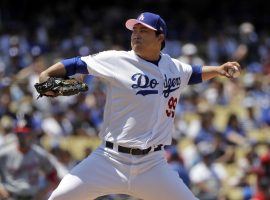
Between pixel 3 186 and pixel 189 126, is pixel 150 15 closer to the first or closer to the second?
pixel 3 186

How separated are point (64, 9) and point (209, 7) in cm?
424

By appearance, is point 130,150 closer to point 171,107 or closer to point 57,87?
point 171,107

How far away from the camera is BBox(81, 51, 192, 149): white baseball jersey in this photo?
603 cm

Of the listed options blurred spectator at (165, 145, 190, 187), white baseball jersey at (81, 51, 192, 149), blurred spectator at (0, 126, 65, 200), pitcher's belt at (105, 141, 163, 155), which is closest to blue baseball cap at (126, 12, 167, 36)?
white baseball jersey at (81, 51, 192, 149)

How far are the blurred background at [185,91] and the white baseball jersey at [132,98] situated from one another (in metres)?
2.10

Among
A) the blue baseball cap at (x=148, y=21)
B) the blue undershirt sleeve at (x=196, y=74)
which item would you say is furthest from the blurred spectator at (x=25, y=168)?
the blue baseball cap at (x=148, y=21)

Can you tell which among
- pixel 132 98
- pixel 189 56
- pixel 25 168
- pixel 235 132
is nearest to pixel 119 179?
pixel 132 98

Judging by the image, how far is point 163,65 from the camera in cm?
629

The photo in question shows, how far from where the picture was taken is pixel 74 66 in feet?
19.7

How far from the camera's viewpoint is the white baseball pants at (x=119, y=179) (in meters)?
5.92

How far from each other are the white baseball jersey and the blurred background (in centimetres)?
210

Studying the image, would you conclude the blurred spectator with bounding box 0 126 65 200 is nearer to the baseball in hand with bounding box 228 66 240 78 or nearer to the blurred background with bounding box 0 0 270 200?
the blurred background with bounding box 0 0 270 200

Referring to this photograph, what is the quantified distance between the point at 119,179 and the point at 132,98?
0.58 metres

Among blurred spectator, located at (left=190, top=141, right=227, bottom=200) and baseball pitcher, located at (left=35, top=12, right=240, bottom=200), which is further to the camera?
blurred spectator, located at (left=190, top=141, right=227, bottom=200)
